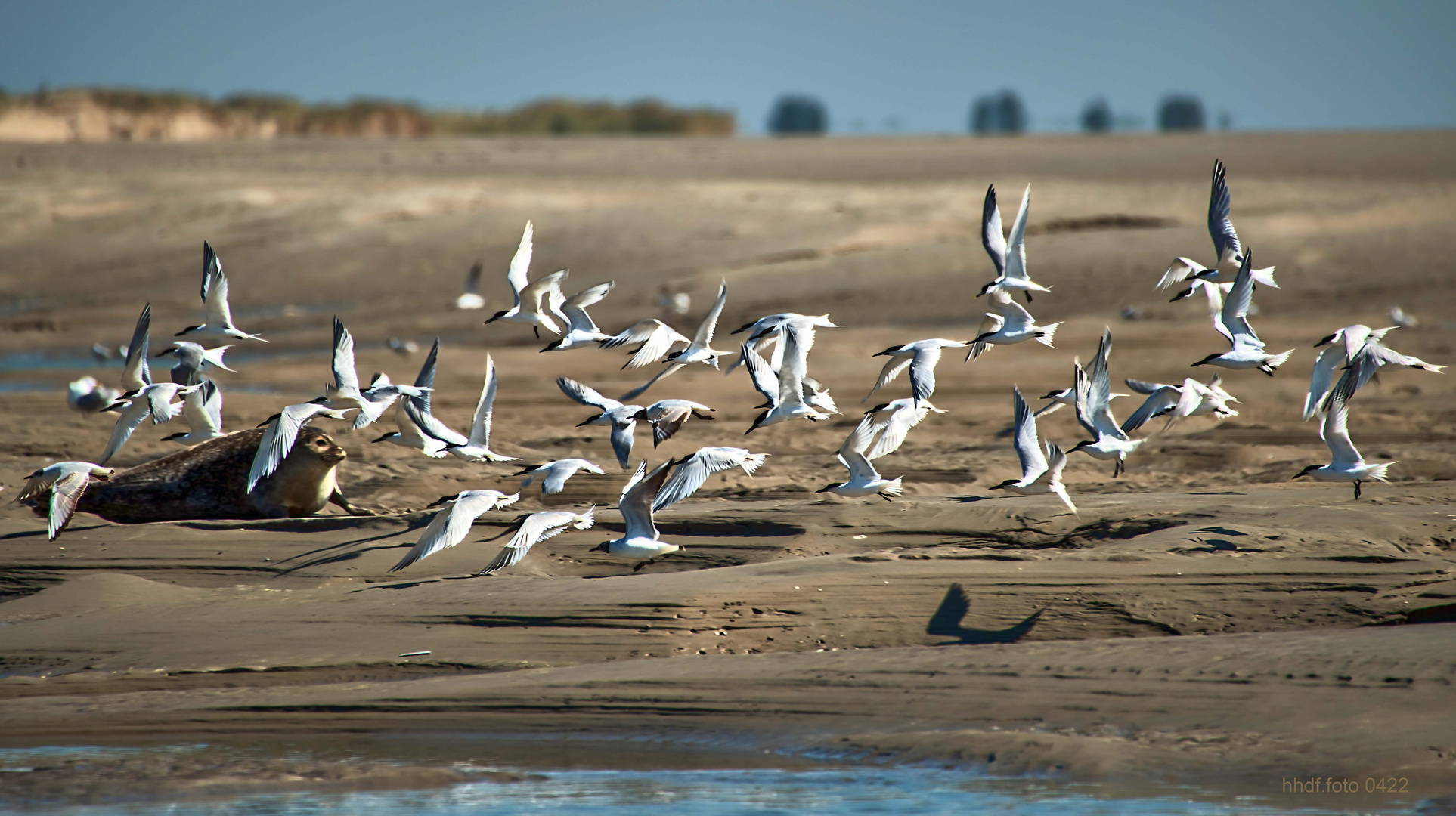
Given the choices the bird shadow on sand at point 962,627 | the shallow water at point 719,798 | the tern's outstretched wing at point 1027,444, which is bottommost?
the shallow water at point 719,798

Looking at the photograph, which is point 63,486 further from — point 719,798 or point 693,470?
point 719,798

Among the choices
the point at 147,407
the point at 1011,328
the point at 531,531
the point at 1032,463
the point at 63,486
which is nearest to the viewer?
the point at 531,531

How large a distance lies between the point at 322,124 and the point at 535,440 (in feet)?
162

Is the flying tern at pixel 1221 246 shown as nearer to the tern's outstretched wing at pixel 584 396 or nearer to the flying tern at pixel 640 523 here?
the tern's outstretched wing at pixel 584 396

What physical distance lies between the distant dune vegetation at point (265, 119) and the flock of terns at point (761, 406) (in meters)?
43.2

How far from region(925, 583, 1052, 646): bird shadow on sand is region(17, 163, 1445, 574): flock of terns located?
114 cm

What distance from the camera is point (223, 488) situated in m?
9.54

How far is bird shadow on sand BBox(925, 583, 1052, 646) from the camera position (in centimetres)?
682

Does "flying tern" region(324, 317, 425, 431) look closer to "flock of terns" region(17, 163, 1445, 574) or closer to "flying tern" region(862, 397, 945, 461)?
"flock of terns" region(17, 163, 1445, 574)

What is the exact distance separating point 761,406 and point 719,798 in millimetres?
3973

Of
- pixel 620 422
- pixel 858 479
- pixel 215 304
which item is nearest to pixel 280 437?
pixel 620 422

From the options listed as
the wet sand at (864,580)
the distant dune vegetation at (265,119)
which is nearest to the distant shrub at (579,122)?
the distant dune vegetation at (265,119)

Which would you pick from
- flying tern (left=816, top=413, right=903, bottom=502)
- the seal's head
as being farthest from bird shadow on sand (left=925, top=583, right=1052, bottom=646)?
the seal's head

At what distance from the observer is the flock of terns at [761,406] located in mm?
7887
